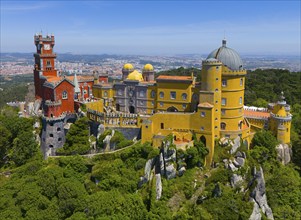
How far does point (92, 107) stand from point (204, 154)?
19.9 meters

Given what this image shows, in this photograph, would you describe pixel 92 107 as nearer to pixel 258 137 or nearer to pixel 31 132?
pixel 31 132

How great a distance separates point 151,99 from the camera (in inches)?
2055

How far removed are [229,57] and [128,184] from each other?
21.3 m

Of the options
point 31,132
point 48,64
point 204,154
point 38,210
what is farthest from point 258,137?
point 48,64

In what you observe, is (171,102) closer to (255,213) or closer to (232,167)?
(232,167)

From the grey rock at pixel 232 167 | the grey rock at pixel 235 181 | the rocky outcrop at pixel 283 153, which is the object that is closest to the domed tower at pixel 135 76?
the grey rock at pixel 232 167

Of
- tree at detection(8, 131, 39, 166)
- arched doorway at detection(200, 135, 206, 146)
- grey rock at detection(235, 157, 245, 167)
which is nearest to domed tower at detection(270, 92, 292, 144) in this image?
grey rock at detection(235, 157, 245, 167)

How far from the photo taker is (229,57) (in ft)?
145

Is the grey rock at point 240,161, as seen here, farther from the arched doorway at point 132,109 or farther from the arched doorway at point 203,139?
the arched doorway at point 132,109

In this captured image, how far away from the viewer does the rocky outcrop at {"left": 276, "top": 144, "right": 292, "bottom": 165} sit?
45828 millimetres

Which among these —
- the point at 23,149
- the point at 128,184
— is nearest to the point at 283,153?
the point at 128,184

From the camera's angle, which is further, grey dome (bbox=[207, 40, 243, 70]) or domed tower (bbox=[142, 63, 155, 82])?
domed tower (bbox=[142, 63, 155, 82])

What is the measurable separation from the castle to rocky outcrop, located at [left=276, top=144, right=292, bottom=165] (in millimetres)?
847

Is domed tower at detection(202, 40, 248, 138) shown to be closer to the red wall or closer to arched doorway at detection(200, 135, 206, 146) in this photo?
arched doorway at detection(200, 135, 206, 146)
